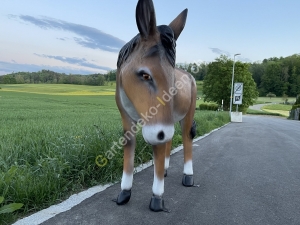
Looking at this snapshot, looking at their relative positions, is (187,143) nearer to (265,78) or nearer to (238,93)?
(238,93)

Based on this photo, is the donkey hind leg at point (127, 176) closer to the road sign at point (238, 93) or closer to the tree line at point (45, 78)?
the road sign at point (238, 93)

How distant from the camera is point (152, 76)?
6.11ft

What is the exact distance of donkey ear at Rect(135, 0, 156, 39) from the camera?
1.79 meters

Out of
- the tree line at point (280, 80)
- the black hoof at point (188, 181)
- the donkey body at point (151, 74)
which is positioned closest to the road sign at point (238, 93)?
the black hoof at point (188, 181)

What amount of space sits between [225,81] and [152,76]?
3036 cm

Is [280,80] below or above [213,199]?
above

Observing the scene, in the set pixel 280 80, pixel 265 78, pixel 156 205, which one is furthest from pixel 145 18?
pixel 280 80

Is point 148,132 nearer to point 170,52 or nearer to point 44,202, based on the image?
point 170,52

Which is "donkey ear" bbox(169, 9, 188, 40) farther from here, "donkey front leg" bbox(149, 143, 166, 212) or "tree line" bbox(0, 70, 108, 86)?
"tree line" bbox(0, 70, 108, 86)

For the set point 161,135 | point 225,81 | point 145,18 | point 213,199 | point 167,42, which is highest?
point 225,81

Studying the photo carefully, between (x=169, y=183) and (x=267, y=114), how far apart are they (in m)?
40.7

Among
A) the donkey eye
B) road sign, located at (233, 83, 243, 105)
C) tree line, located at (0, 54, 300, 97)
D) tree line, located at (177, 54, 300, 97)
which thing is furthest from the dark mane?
tree line, located at (177, 54, 300, 97)

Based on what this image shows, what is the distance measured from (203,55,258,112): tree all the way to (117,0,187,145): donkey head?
29359 millimetres

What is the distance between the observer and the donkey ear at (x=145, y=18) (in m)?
1.79
